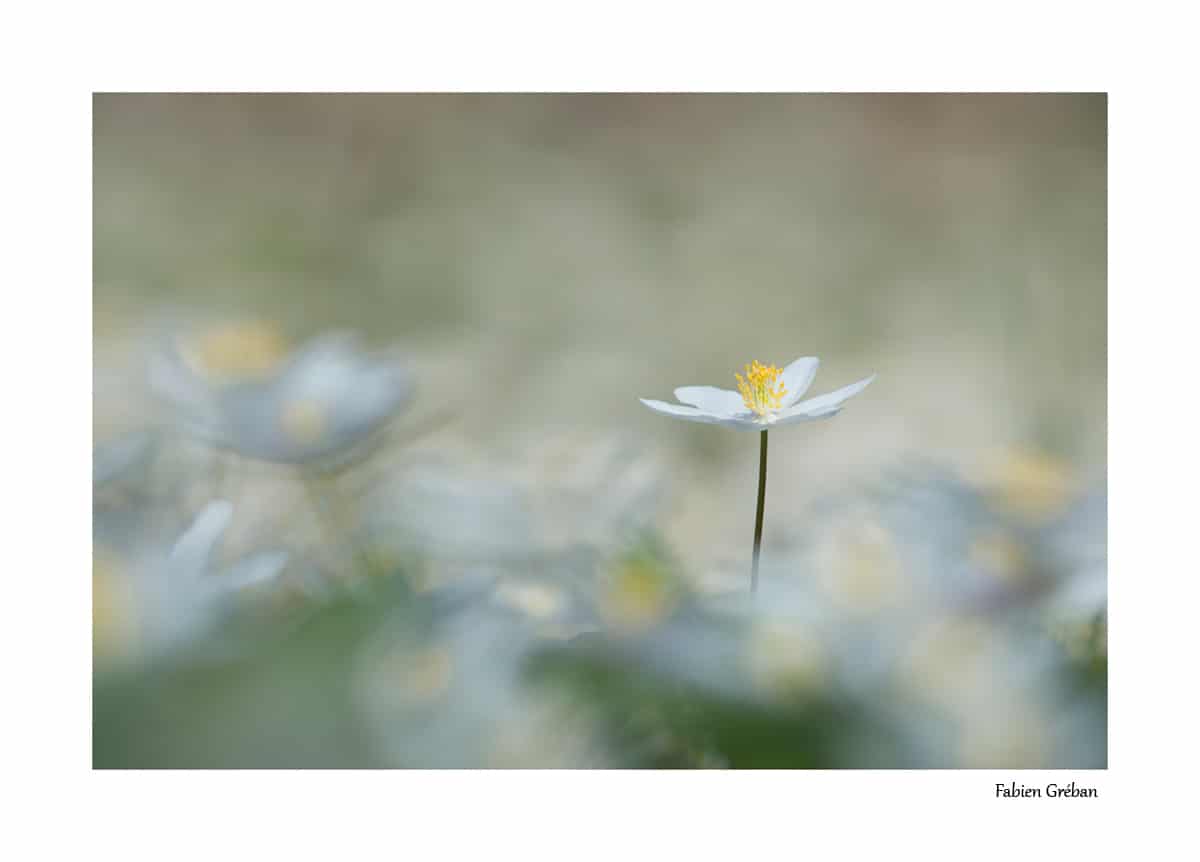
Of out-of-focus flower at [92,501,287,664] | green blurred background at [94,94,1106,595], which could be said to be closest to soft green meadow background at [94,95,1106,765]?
green blurred background at [94,94,1106,595]

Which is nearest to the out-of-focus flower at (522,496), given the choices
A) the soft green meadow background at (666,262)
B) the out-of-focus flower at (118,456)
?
the soft green meadow background at (666,262)

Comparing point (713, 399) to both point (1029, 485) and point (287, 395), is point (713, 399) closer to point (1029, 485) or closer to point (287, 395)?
point (1029, 485)

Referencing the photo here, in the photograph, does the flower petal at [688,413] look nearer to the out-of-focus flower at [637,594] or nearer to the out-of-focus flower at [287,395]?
the out-of-focus flower at [637,594]

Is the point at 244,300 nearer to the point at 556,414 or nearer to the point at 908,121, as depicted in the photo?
the point at 556,414

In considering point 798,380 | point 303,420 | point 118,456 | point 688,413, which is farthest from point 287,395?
point 798,380

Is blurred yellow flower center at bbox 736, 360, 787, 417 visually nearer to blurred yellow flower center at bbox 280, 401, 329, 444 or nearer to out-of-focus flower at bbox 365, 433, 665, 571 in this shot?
out-of-focus flower at bbox 365, 433, 665, 571
